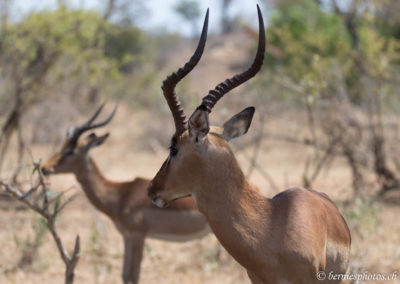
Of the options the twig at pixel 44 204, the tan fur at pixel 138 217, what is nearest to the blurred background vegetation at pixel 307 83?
the tan fur at pixel 138 217

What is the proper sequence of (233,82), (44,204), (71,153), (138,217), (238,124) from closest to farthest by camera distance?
(233,82), (238,124), (44,204), (138,217), (71,153)

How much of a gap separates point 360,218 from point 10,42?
225 inches

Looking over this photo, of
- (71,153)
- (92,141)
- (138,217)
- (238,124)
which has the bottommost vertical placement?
(138,217)

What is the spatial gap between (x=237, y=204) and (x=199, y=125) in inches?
19.9

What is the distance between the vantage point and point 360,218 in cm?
660

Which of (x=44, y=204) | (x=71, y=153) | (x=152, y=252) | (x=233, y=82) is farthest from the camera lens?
(x=152, y=252)

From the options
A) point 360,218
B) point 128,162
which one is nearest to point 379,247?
point 360,218

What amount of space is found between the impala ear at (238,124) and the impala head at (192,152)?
0.12m

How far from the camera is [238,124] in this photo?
3283mm

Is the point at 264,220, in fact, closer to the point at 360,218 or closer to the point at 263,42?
the point at 263,42

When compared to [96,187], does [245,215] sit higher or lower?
higher

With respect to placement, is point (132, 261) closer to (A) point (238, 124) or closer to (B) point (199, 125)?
(A) point (238, 124)

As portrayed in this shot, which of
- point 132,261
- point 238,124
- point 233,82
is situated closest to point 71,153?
point 132,261

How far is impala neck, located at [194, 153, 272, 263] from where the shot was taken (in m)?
3.01
